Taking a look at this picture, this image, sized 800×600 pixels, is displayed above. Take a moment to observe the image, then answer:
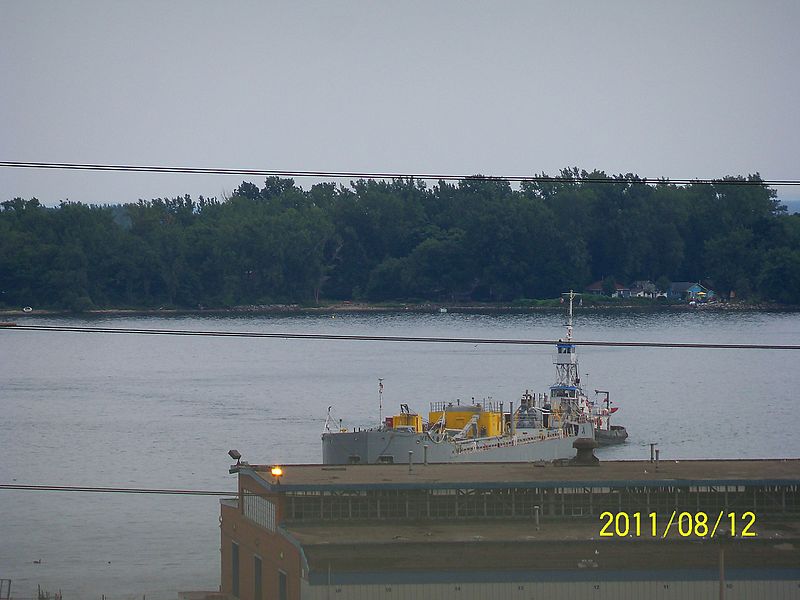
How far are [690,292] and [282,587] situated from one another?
14738cm

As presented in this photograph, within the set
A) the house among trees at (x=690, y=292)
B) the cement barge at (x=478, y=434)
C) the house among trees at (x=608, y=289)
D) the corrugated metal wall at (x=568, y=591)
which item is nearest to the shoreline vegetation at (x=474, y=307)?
the house among trees at (x=690, y=292)


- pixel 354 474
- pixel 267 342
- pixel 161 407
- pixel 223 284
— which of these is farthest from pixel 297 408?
pixel 223 284

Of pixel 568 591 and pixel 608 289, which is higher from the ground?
pixel 608 289

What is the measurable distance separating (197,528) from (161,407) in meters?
38.9

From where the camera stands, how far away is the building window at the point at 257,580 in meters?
29.4

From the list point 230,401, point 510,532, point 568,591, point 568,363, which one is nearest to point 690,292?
point 230,401

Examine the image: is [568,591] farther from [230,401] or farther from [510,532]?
[230,401]

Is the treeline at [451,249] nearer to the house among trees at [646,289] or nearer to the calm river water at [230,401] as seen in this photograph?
the house among trees at [646,289]

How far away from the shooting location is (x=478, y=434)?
5372 cm

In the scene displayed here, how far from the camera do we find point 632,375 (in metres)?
113

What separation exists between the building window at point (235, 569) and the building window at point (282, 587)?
3730mm

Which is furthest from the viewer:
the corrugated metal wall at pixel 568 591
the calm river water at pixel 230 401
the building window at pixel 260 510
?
the calm river water at pixel 230 401

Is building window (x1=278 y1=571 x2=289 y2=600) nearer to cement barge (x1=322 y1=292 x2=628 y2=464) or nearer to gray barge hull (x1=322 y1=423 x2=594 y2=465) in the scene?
cement barge (x1=322 y1=292 x2=628 y2=464)

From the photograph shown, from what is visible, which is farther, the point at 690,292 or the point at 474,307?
the point at 690,292
